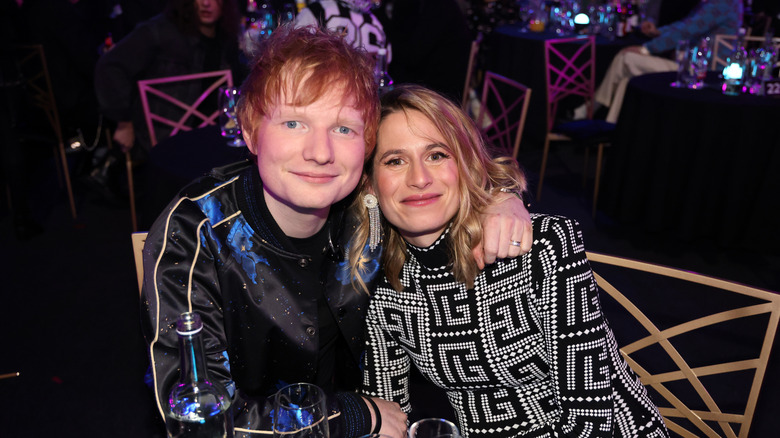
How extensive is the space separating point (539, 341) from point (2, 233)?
396 centimetres

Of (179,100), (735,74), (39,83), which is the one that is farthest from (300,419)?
(39,83)

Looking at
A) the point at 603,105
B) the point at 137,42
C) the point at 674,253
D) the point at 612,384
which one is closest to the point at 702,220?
the point at 674,253

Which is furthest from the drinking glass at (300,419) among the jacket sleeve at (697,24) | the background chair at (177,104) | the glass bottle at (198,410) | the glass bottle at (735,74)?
the jacket sleeve at (697,24)

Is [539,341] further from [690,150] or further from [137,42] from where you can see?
[137,42]

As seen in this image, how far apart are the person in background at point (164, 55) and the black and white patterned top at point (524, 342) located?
265 cm

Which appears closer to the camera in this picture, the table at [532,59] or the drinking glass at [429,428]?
the drinking glass at [429,428]

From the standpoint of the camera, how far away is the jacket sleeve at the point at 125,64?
369cm

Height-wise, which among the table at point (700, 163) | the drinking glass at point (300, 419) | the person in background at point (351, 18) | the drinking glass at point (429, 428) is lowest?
the table at point (700, 163)

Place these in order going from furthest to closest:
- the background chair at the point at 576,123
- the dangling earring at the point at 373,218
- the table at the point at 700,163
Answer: the background chair at the point at 576,123
the table at the point at 700,163
the dangling earring at the point at 373,218

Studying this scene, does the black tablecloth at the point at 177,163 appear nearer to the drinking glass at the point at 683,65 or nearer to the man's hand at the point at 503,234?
the man's hand at the point at 503,234

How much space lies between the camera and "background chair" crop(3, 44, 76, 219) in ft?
13.2

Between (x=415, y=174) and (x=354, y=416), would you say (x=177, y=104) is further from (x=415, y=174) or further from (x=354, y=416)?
(x=354, y=416)

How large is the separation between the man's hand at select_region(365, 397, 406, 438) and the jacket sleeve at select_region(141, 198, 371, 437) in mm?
38

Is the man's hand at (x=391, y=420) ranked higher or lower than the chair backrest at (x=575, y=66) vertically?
lower
